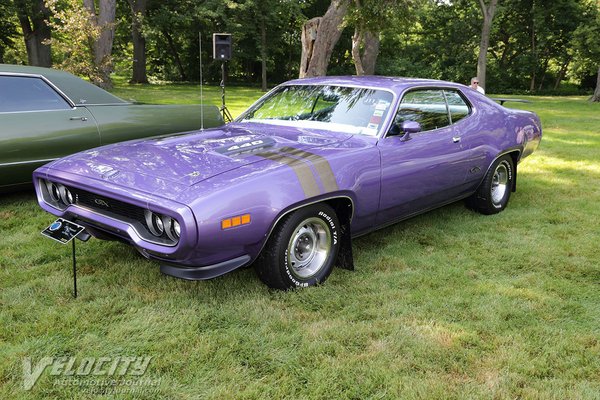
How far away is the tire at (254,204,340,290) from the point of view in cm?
313

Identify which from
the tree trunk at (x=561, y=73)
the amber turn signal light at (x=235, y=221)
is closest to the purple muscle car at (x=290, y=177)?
the amber turn signal light at (x=235, y=221)

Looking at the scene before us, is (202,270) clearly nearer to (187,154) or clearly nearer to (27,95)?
(187,154)

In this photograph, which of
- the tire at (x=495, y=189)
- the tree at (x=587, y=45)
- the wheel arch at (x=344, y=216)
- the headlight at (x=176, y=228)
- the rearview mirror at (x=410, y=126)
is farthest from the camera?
the tree at (x=587, y=45)

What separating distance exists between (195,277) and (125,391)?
2.29ft

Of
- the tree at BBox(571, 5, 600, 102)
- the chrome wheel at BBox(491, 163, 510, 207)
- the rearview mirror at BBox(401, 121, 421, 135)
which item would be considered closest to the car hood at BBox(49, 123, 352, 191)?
the rearview mirror at BBox(401, 121, 421, 135)

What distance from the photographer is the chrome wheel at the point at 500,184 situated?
5371mm

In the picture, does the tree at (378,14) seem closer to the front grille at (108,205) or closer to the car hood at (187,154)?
the car hood at (187,154)

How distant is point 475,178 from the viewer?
4.89 meters

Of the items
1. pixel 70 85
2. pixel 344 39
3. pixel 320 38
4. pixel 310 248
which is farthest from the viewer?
pixel 344 39

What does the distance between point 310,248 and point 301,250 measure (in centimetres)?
7

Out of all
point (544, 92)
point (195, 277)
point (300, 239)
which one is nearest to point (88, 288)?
point (195, 277)

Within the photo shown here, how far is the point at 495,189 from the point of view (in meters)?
5.41

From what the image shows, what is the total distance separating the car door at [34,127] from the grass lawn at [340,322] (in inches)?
26.2

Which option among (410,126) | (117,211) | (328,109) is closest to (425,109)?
(410,126)
